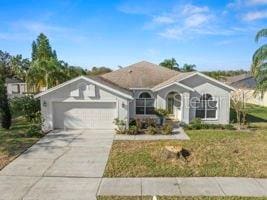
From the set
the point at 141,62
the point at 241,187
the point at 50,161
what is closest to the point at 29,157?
the point at 50,161

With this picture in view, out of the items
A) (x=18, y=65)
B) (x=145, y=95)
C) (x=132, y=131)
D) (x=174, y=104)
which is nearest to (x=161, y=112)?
(x=174, y=104)

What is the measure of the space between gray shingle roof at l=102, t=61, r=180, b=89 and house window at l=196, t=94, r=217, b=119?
15.3ft

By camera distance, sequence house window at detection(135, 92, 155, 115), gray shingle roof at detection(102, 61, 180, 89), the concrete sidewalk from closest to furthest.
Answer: the concrete sidewalk < house window at detection(135, 92, 155, 115) < gray shingle roof at detection(102, 61, 180, 89)

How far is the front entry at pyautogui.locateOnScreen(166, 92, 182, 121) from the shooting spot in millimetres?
23975

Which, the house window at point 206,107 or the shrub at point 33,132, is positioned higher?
the house window at point 206,107

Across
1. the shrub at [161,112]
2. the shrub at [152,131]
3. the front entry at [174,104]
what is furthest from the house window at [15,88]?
the shrub at [152,131]

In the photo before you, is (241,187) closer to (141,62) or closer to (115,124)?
(115,124)

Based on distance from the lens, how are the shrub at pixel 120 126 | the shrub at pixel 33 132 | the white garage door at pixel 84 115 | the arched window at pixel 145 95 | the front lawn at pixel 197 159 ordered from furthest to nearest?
1. the arched window at pixel 145 95
2. the white garage door at pixel 84 115
3. the shrub at pixel 120 126
4. the shrub at pixel 33 132
5. the front lawn at pixel 197 159

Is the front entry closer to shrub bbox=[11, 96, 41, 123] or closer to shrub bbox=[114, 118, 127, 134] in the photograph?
shrub bbox=[114, 118, 127, 134]

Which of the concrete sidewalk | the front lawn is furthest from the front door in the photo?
the concrete sidewalk

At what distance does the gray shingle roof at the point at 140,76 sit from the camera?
25.6 m

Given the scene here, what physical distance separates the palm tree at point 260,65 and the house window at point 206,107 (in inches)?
139

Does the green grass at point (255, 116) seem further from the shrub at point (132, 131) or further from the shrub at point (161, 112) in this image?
the shrub at point (132, 131)

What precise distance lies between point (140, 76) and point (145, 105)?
3.72 m
